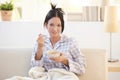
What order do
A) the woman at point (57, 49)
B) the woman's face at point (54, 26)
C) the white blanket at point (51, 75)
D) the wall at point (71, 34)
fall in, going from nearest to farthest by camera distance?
the white blanket at point (51, 75) < the woman at point (57, 49) < the woman's face at point (54, 26) < the wall at point (71, 34)

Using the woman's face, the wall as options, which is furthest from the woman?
the wall

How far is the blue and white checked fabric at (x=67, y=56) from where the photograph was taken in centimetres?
213

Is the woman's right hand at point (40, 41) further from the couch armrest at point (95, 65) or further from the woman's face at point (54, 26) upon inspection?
the couch armrest at point (95, 65)

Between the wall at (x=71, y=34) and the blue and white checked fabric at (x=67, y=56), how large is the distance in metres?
0.82

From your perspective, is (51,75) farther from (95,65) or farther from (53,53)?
(95,65)

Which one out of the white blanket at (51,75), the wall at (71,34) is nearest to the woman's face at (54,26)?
the white blanket at (51,75)

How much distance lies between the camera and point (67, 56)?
2168 millimetres

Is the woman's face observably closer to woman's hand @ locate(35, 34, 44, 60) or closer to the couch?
woman's hand @ locate(35, 34, 44, 60)

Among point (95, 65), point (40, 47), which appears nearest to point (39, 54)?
point (40, 47)

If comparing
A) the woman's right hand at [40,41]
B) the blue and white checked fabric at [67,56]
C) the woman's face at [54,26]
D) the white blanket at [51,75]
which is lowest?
the white blanket at [51,75]

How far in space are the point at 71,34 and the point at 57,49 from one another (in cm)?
86

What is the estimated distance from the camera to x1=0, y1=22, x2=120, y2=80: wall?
10.0 ft

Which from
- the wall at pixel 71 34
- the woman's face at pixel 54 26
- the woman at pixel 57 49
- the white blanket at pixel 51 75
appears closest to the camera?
the white blanket at pixel 51 75

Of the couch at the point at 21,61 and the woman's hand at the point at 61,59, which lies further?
the couch at the point at 21,61
